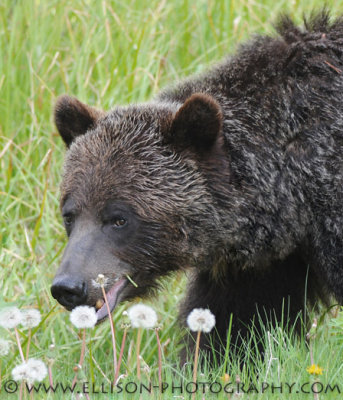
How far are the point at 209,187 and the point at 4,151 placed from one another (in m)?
2.79

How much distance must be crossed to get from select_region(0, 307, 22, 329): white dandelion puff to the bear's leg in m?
2.07

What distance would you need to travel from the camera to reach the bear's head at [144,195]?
4938mm

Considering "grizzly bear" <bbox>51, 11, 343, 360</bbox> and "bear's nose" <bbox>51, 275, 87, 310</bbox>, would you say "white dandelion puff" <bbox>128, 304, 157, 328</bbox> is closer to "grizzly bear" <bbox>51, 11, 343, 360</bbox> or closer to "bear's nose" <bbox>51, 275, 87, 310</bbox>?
"bear's nose" <bbox>51, 275, 87, 310</bbox>

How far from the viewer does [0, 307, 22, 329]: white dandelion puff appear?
3.88 meters

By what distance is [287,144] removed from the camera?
5.33 metres

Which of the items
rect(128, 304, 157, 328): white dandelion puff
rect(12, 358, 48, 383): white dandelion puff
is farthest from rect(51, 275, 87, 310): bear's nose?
rect(12, 358, 48, 383): white dandelion puff

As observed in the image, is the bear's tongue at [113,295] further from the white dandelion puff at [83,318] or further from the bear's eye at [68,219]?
the white dandelion puff at [83,318]

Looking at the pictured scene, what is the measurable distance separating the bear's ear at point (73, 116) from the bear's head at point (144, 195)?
0.17 metres

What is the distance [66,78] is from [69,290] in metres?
4.10

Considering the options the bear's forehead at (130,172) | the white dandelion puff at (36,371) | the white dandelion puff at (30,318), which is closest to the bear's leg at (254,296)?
the bear's forehead at (130,172)

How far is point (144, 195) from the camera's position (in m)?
5.00

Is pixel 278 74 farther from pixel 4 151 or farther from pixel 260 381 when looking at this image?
pixel 4 151

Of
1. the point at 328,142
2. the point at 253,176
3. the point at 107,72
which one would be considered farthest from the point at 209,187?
the point at 107,72

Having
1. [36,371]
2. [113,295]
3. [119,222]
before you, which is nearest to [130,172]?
[119,222]
